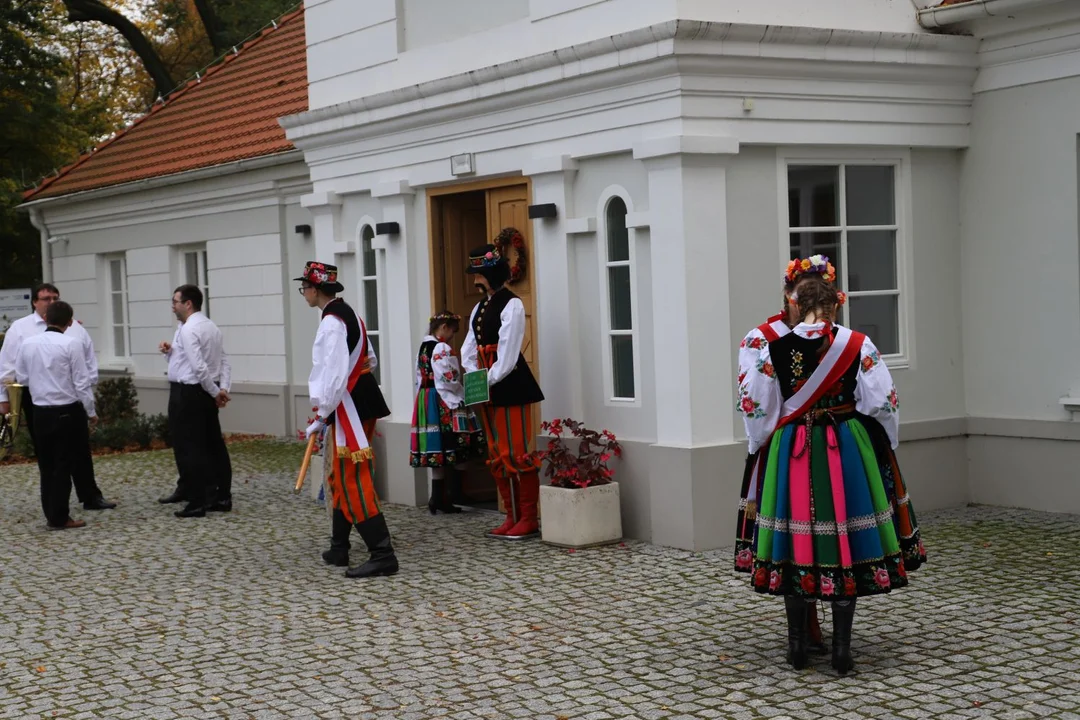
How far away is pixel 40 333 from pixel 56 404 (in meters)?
1.12

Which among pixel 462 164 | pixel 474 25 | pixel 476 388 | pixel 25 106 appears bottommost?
pixel 476 388

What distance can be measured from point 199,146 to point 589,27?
34.8 feet

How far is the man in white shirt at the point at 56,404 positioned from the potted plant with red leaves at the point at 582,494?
Answer: 162 inches

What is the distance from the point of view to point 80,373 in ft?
38.9

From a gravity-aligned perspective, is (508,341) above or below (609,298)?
below

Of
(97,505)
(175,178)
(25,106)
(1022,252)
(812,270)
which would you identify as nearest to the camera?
(812,270)

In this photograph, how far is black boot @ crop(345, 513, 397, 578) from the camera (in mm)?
9195

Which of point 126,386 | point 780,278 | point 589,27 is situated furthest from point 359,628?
point 126,386

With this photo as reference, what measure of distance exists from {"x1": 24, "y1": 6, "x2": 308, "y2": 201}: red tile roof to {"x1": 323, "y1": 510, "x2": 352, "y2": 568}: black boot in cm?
822

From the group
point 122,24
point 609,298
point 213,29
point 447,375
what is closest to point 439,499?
point 447,375

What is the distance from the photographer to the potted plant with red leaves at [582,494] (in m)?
9.80

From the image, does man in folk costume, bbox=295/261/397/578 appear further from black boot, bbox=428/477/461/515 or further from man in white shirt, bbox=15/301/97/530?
man in white shirt, bbox=15/301/97/530

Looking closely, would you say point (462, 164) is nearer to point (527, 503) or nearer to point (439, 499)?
point (439, 499)

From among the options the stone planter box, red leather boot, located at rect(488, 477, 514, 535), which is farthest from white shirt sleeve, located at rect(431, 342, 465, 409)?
the stone planter box
